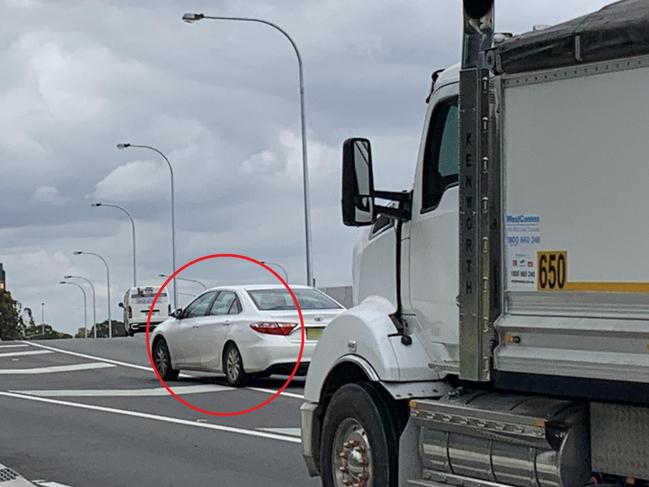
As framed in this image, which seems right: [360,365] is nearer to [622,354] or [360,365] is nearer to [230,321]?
[622,354]

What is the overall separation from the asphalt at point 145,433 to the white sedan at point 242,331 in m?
0.36

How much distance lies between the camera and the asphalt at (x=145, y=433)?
11594 mm

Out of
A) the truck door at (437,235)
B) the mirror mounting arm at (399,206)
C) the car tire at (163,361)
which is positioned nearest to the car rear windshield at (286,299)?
the car tire at (163,361)

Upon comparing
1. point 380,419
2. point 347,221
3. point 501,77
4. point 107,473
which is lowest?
point 107,473

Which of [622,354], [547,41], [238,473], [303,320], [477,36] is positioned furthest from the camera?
[303,320]

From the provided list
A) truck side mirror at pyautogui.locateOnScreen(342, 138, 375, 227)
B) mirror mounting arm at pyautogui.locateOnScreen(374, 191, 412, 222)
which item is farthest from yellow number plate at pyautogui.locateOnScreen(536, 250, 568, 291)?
mirror mounting arm at pyautogui.locateOnScreen(374, 191, 412, 222)

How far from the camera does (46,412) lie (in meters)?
17.5

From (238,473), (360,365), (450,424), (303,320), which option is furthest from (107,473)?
(303,320)

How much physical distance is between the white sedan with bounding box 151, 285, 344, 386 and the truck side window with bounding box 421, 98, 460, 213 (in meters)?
10.7

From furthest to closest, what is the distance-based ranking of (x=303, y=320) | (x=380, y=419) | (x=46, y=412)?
(x=303, y=320)
(x=46, y=412)
(x=380, y=419)

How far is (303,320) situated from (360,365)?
36.3 ft

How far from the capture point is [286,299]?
67.9 feet

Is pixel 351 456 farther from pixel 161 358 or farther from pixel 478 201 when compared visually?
pixel 161 358

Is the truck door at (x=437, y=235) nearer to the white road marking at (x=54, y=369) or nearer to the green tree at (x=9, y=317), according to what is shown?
the white road marking at (x=54, y=369)
